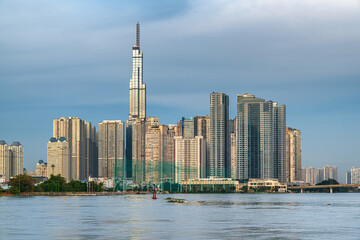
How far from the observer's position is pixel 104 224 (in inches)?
2879

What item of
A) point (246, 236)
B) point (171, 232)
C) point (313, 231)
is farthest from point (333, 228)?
point (171, 232)

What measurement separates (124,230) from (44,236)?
9.47m

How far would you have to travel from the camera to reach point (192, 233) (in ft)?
199

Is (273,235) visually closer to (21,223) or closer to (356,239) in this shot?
(356,239)

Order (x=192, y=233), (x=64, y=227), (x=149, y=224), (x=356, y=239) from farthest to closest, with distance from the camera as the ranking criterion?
(x=149, y=224) < (x=64, y=227) < (x=192, y=233) < (x=356, y=239)

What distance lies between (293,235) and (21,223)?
34.8 m

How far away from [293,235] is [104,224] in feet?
81.2

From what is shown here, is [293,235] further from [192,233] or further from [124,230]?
[124,230]

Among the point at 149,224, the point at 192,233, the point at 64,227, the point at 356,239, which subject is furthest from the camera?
the point at 149,224

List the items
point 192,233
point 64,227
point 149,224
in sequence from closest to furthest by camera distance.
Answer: point 192,233 → point 64,227 → point 149,224

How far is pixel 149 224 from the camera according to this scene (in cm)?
7262

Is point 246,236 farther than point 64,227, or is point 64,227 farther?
point 64,227

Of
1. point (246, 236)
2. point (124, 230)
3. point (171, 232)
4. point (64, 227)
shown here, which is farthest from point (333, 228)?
point (64, 227)

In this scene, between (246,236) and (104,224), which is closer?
(246,236)
